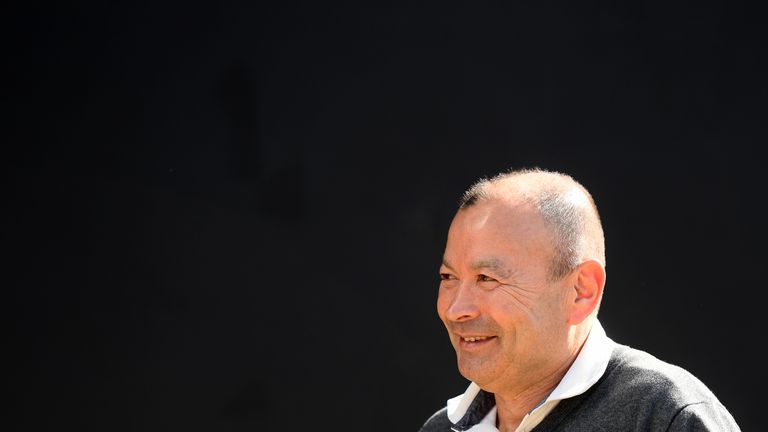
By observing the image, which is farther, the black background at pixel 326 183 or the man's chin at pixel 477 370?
the black background at pixel 326 183

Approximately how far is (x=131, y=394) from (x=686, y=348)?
5.64 ft

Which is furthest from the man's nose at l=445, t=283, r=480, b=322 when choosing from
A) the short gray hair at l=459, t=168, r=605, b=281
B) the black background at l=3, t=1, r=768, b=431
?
the black background at l=3, t=1, r=768, b=431

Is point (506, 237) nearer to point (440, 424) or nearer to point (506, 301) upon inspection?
point (506, 301)

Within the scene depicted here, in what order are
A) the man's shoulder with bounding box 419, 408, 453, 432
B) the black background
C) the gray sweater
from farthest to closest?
the black background → the man's shoulder with bounding box 419, 408, 453, 432 → the gray sweater

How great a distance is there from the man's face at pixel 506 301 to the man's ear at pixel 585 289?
0.02 meters

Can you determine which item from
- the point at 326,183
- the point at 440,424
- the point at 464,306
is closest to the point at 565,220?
the point at 464,306

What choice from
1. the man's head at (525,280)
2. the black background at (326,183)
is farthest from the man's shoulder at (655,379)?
the black background at (326,183)

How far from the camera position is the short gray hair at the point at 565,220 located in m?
2.06

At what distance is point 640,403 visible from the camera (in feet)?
6.40

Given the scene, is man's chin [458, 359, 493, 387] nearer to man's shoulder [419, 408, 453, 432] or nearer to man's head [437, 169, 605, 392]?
man's head [437, 169, 605, 392]

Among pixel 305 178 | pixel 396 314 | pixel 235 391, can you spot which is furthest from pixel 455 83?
pixel 235 391

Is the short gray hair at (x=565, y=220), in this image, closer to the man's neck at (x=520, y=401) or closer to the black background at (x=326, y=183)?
the man's neck at (x=520, y=401)

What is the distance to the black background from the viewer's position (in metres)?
3.00

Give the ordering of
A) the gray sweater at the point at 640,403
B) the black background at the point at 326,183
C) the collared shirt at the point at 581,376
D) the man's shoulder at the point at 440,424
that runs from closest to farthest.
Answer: the gray sweater at the point at 640,403 → the collared shirt at the point at 581,376 → the man's shoulder at the point at 440,424 → the black background at the point at 326,183
